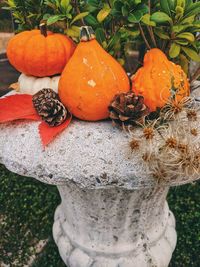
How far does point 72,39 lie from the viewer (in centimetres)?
139

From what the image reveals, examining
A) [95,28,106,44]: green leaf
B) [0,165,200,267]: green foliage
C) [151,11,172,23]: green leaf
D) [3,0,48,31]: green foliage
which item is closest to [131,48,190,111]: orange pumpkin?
[151,11,172,23]: green leaf

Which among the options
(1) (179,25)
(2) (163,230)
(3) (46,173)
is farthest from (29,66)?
→ (2) (163,230)

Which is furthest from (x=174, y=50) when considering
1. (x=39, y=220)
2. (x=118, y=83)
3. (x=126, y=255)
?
(x=39, y=220)

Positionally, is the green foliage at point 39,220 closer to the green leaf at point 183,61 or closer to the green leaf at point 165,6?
the green leaf at point 183,61

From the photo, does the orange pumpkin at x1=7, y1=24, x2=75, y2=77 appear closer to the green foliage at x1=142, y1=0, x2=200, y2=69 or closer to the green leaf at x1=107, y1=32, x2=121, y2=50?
the green leaf at x1=107, y1=32, x2=121, y2=50

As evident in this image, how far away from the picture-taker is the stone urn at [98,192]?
1077 mm

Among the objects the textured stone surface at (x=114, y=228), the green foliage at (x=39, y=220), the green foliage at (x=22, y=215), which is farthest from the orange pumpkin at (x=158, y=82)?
the green foliage at (x=22, y=215)

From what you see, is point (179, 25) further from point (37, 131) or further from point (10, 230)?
point (10, 230)

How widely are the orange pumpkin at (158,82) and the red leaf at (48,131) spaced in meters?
0.28

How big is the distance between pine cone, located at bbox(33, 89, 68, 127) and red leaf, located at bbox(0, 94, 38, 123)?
0.24 feet

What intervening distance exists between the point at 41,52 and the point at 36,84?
5.0 inches

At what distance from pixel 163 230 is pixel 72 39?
1.04 m

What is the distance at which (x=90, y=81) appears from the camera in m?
1.13

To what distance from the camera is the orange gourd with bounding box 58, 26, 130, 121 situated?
1.13 meters
